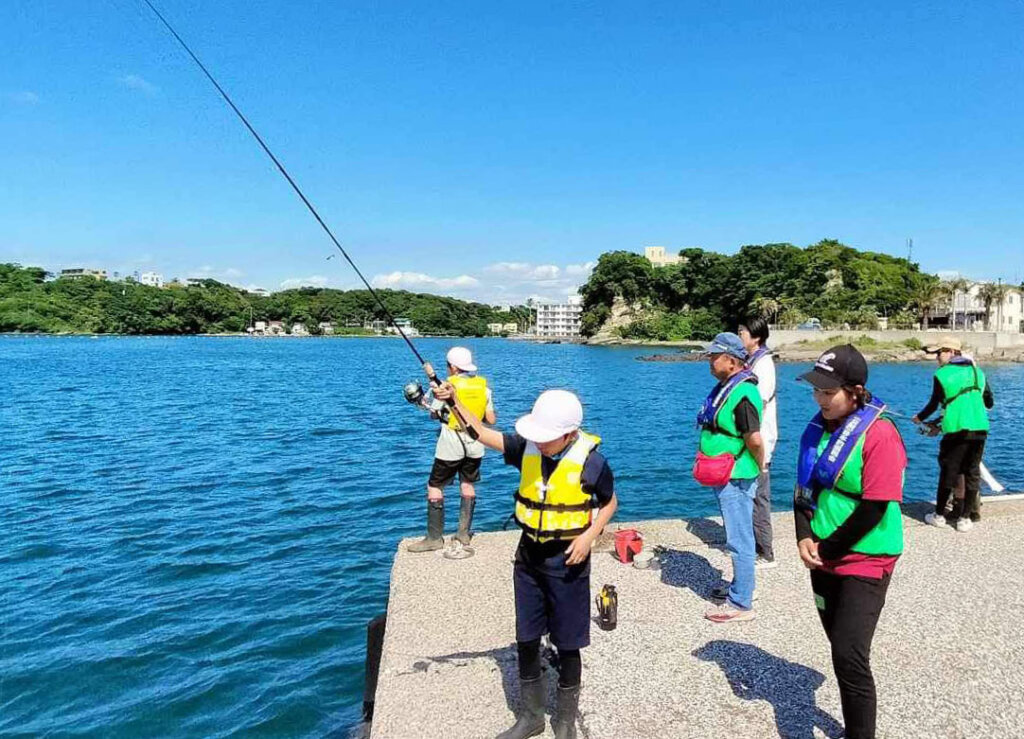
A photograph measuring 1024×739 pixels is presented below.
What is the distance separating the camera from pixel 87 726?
241 inches

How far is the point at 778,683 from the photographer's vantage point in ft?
14.4

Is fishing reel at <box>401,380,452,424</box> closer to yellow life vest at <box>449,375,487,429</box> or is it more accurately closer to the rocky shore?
yellow life vest at <box>449,375,487,429</box>

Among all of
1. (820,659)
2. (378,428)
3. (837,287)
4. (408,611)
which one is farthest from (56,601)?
(837,287)

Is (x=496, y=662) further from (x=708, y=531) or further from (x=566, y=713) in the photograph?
(x=708, y=531)

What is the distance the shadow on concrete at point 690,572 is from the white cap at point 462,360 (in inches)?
106

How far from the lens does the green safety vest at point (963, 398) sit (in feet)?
23.6

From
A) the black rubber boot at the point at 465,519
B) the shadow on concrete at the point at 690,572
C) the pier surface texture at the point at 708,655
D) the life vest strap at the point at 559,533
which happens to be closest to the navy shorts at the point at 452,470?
the black rubber boot at the point at 465,519

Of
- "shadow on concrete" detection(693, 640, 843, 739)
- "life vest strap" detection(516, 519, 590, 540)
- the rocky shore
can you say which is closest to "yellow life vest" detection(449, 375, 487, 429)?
"life vest strap" detection(516, 519, 590, 540)

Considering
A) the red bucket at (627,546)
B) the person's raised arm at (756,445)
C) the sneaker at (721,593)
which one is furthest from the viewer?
the red bucket at (627,546)

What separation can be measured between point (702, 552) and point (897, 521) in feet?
12.3

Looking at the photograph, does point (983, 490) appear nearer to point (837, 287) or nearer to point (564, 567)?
point (564, 567)

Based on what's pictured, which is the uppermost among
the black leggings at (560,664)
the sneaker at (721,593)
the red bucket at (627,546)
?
the black leggings at (560,664)

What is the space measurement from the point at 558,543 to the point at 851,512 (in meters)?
1.50

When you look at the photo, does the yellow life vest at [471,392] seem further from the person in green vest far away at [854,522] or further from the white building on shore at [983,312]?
the white building on shore at [983,312]
